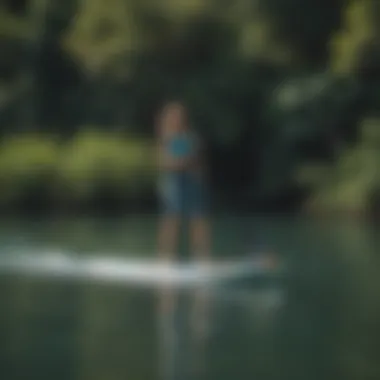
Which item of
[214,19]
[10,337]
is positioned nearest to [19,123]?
[214,19]

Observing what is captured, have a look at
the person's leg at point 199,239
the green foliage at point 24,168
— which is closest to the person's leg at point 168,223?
the person's leg at point 199,239

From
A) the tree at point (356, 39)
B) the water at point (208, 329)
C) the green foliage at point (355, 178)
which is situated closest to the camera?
the water at point (208, 329)

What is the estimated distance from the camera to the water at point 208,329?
7.47 metres

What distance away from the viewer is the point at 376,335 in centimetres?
870

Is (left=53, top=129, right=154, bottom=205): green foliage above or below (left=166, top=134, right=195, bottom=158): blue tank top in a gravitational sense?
above

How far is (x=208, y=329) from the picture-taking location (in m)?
9.00

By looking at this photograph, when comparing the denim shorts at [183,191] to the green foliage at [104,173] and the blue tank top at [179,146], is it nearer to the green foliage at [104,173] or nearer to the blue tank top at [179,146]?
the blue tank top at [179,146]

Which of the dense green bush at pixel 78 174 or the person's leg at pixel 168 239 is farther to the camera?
the dense green bush at pixel 78 174

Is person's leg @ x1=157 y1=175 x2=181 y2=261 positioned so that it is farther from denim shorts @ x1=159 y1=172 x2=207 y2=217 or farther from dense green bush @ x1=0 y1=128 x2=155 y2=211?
dense green bush @ x1=0 y1=128 x2=155 y2=211

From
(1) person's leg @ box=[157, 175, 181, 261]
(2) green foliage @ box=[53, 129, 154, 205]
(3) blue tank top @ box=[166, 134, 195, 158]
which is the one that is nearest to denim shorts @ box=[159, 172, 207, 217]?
(1) person's leg @ box=[157, 175, 181, 261]

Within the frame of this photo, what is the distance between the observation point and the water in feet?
24.5

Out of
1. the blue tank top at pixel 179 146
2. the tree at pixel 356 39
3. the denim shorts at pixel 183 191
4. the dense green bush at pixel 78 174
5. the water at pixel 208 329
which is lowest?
the water at pixel 208 329

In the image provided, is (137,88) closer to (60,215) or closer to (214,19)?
(214,19)

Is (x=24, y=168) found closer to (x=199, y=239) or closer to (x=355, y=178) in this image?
(x=355, y=178)
